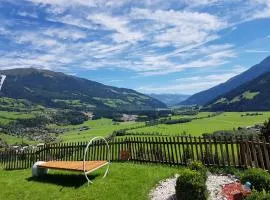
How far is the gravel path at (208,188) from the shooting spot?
47.5 ft

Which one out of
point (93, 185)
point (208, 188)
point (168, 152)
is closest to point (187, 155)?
point (168, 152)

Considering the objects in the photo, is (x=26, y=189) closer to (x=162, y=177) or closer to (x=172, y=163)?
(x=162, y=177)

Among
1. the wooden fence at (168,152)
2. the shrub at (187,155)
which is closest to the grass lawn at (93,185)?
the shrub at (187,155)

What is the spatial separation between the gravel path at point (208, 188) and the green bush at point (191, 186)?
2.93ft

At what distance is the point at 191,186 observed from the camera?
1306 cm

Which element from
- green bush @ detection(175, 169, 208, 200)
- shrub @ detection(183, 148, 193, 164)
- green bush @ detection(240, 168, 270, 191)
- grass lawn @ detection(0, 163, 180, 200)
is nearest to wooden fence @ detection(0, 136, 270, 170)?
shrub @ detection(183, 148, 193, 164)

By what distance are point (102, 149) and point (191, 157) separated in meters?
8.65

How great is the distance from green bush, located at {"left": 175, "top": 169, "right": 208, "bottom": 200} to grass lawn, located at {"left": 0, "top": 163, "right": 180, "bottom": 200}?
2097 millimetres

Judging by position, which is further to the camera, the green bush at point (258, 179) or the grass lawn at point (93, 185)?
the grass lawn at point (93, 185)

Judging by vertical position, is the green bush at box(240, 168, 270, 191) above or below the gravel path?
above

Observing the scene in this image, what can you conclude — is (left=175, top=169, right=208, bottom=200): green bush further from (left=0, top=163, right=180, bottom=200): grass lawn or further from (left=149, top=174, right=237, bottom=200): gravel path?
(left=0, top=163, right=180, bottom=200): grass lawn

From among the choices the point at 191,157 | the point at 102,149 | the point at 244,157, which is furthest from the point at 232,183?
the point at 102,149

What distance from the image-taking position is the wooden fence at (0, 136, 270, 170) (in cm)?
1736

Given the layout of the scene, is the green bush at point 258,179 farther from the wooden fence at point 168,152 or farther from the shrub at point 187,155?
the shrub at point 187,155
